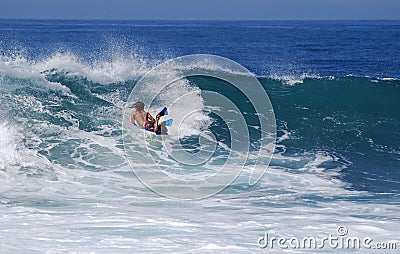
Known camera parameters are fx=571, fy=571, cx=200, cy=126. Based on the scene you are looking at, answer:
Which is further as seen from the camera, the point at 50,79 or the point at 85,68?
the point at 85,68

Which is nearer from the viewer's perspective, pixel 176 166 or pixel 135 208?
pixel 135 208

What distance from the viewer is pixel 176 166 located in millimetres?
14492

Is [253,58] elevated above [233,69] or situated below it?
above

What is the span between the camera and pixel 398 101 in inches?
907

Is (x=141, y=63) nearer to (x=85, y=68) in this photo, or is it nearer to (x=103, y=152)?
(x=85, y=68)

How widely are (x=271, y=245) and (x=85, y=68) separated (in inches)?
637

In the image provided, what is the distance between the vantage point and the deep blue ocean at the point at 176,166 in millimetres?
9109

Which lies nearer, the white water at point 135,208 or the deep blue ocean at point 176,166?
the white water at point 135,208

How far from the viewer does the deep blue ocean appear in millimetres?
9109

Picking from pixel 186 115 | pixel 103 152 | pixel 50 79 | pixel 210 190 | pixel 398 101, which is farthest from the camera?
pixel 398 101

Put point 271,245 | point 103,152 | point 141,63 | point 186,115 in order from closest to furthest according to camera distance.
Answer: point 271,245
point 103,152
point 186,115
point 141,63

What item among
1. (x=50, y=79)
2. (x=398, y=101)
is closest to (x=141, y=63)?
(x=50, y=79)

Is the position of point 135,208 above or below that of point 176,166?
below

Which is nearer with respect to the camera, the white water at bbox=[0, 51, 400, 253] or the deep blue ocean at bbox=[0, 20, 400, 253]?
the white water at bbox=[0, 51, 400, 253]
